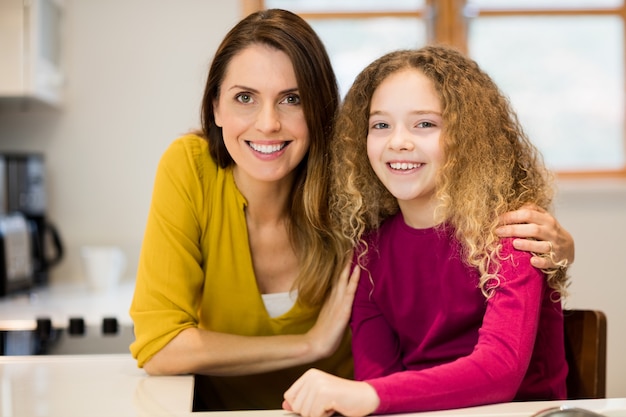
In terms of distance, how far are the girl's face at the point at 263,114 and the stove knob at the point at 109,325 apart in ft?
2.12

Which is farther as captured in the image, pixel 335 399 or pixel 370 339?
pixel 370 339

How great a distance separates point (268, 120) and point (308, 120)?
82 millimetres

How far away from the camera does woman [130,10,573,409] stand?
1.38 meters

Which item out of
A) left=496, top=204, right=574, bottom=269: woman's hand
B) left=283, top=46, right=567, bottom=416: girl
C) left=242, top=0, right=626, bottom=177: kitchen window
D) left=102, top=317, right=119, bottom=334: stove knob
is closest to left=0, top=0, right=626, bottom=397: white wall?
left=242, top=0, right=626, bottom=177: kitchen window

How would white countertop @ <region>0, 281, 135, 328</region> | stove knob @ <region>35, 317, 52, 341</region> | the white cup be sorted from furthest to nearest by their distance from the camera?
the white cup < white countertop @ <region>0, 281, 135, 328</region> < stove knob @ <region>35, 317, 52, 341</region>

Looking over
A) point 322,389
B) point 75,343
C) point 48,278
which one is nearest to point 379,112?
point 322,389

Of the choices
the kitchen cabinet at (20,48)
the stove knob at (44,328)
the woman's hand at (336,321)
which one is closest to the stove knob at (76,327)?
the stove knob at (44,328)

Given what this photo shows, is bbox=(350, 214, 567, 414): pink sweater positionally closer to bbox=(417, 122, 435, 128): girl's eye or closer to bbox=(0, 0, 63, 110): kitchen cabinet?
bbox=(417, 122, 435, 128): girl's eye

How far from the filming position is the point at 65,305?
2426mm

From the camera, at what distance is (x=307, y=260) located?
149 cm

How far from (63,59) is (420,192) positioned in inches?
82.6

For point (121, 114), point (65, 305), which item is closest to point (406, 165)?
point (65, 305)

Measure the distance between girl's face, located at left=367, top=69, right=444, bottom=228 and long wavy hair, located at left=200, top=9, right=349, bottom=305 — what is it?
14cm

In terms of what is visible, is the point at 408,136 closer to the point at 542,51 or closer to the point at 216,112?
the point at 216,112
